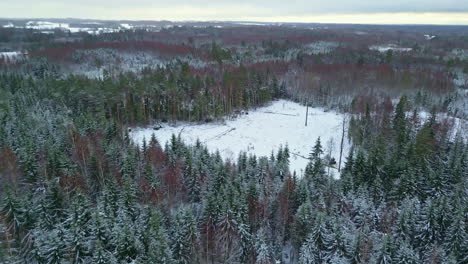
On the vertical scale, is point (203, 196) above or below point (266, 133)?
above

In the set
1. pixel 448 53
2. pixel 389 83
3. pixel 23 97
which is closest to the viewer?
pixel 23 97

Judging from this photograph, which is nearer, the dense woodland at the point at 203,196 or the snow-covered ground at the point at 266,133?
the dense woodland at the point at 203,196

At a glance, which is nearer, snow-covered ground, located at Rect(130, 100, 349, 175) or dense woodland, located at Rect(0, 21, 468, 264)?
dense woodland, located at Rect(0, 21, 468, 264)

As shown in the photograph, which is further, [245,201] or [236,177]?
[236,177]

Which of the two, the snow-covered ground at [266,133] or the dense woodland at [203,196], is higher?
the dense woodland at [203,196]

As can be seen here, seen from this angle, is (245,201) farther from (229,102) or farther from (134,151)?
(229,102)

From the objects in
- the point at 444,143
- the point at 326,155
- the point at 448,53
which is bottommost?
the point at 326,155

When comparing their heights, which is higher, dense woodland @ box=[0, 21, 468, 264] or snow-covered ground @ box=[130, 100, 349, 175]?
dense woodland @ box=[0, 21, 468, 264]

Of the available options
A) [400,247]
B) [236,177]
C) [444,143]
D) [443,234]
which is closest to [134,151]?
[236,177]
